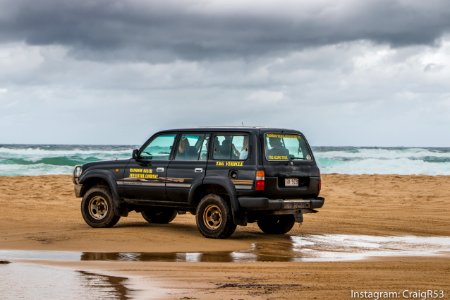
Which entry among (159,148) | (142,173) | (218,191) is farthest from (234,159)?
(142,173)

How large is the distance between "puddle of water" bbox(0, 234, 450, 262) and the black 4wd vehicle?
0.63 metres

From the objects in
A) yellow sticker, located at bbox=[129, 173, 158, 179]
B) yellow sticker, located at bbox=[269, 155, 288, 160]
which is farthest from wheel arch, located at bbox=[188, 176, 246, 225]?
yellow sticker, located at bbox=[129, 173, 158, 179]

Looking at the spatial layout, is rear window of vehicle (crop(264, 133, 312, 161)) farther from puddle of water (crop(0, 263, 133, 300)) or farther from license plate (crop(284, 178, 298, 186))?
puddle of water (crop(0, 263, 133, 300))

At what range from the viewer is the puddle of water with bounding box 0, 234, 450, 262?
10.9m

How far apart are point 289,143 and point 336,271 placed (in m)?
4.13

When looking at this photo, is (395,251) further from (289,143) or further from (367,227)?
(367,227)

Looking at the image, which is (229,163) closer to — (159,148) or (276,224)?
(159,148)

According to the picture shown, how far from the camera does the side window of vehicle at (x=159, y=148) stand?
13.9 m

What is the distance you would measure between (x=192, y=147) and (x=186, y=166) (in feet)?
1.17

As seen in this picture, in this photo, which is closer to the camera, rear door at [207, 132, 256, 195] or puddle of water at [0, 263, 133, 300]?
puddle of water at [0, 263, 133, 300]

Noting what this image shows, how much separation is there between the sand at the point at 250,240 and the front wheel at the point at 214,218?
19 centimetres

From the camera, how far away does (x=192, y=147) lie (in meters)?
13.6

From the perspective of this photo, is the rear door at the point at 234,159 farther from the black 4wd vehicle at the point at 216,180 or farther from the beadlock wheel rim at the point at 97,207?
the beadlock wheel rim at the point at 97,207

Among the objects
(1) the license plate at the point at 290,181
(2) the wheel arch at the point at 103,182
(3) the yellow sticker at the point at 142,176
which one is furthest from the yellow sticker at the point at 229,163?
(2) the wheel arch at the point at 103,182
